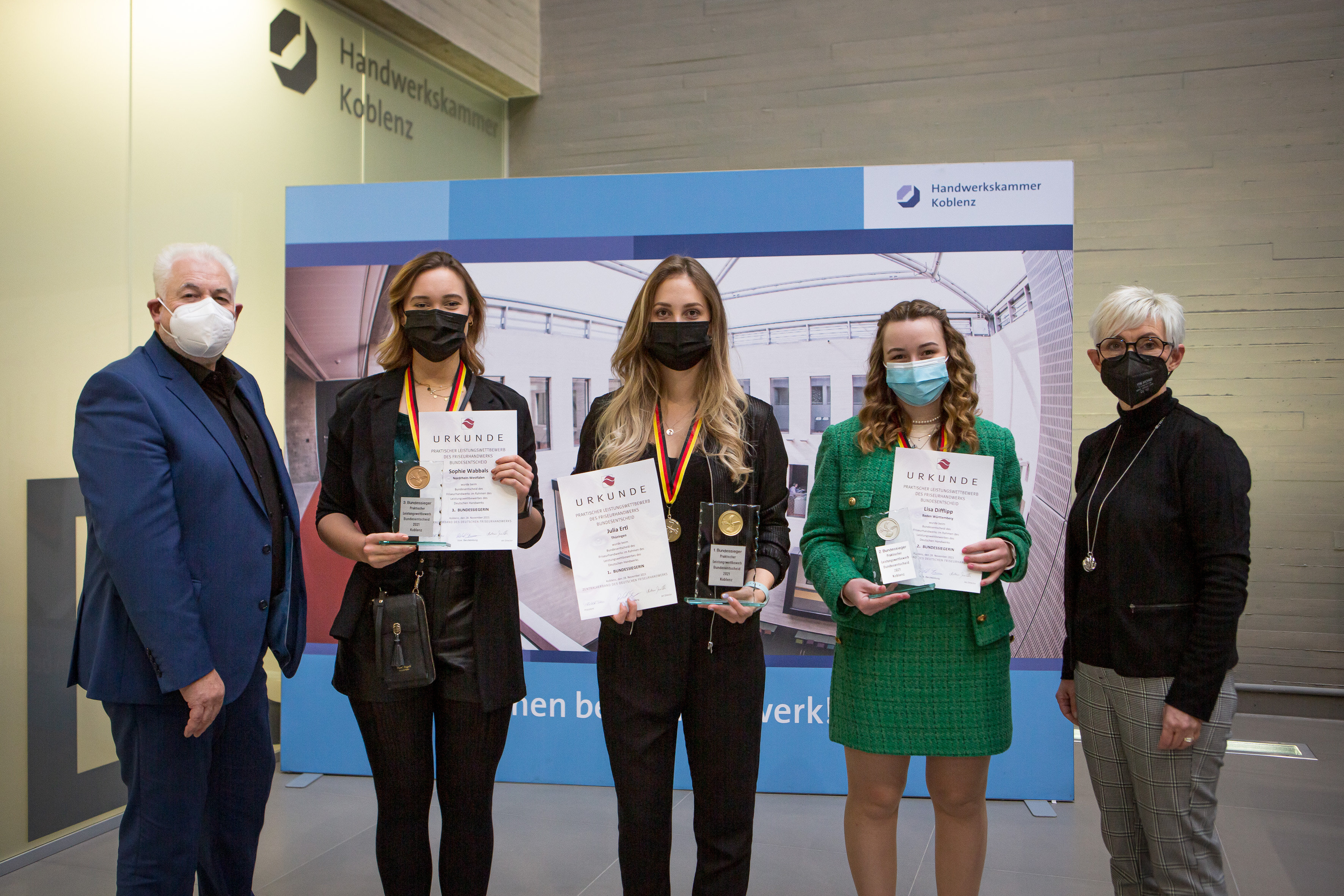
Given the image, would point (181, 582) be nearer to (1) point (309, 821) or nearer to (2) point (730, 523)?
(2) point (730, 523)

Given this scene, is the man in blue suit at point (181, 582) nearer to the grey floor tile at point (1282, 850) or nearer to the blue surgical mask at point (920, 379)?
the blue surgical mask at point (920, 379)

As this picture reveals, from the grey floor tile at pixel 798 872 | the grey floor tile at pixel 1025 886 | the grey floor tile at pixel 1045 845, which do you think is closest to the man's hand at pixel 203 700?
the grey floor tile at pixel 798 872

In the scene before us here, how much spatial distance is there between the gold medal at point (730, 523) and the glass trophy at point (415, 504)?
594mm

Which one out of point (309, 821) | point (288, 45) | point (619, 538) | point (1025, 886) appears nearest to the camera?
point (619, 538)

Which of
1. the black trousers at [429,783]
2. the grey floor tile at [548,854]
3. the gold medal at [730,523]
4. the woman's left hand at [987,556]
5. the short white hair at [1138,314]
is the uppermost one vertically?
the short white hair at [1138,314]

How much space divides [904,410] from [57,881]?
3.15 metres

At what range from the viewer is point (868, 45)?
5.63m

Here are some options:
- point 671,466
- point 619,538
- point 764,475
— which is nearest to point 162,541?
point 619,538

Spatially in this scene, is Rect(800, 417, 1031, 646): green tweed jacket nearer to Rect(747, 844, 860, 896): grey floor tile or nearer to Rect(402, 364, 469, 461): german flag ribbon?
Rect(402, 364, 469, 461): german flag ribbon

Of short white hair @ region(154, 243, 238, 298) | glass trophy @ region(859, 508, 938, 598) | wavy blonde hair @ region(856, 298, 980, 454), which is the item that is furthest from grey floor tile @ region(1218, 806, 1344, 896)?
short white hair @ region(154, 243, 238, 298)

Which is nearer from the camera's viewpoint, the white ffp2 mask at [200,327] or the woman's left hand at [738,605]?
the woman's left hand at [738,605]

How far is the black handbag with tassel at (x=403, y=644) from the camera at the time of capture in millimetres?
1896

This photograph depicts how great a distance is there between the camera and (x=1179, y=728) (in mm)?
1787

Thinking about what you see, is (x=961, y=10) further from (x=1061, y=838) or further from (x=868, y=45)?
(x=1061, y=838)
